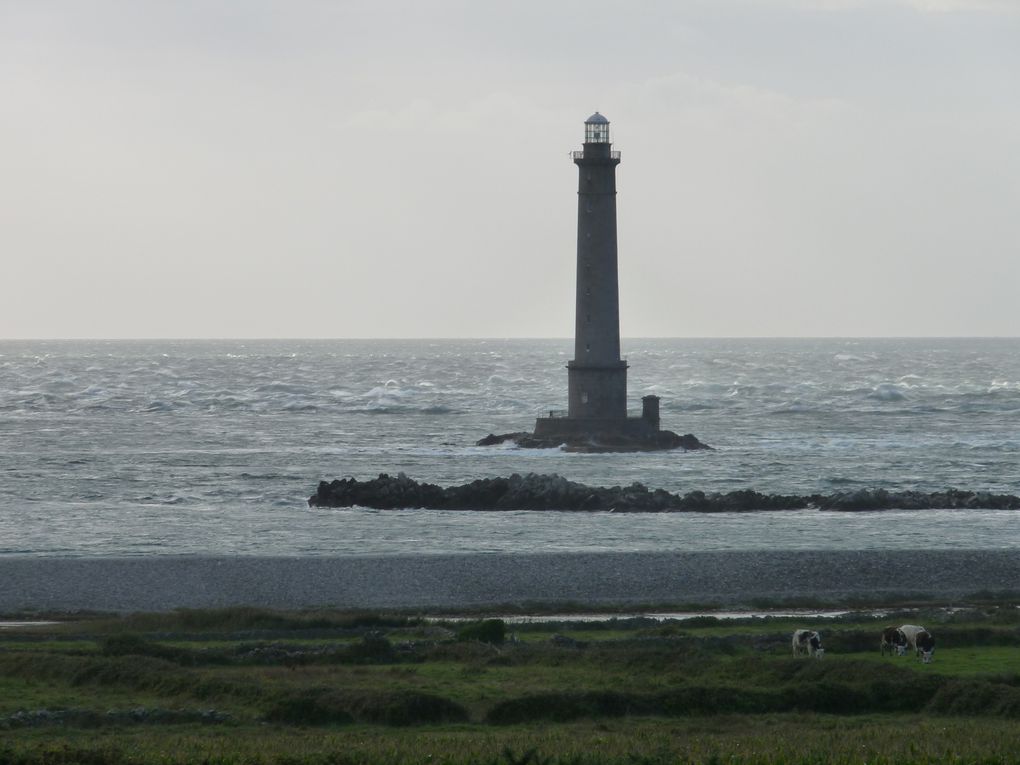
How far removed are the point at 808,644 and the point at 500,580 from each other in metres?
10.3

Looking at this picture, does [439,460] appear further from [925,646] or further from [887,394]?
[887,394]

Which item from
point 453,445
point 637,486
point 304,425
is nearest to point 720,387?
point 304,425

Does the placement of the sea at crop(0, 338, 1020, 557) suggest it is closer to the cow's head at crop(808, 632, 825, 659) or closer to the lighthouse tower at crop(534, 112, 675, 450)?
the lighthouse tower at crop(534, 112, 675, 450)

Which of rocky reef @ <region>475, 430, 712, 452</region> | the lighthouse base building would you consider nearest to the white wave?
rocky reef @ <region>475, 430, 712, 452</region>

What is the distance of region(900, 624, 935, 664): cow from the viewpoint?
2221 cm

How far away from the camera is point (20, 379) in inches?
5246

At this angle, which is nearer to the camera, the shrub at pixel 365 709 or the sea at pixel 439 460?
the shrub at pixel 365 709

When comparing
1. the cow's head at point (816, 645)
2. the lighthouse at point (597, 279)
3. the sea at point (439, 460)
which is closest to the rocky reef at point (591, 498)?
the sea at point (439, 460)

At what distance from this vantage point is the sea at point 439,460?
3872 centimetres

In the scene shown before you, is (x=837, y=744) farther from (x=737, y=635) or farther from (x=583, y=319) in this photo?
(x=583, y=319)

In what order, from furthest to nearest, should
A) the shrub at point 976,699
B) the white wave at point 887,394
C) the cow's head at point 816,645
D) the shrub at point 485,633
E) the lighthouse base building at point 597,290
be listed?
the white wave at point 887,394
the lighthouse base building at point 597,290
the shrub at point 485,633
the cow's head at point 816,645
the shrub at point 976,699

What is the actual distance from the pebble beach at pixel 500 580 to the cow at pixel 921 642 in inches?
246

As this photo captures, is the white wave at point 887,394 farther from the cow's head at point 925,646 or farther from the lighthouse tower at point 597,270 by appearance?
the cow's head at point 925,646

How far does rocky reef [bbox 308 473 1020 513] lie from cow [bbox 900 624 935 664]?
2194 cm
